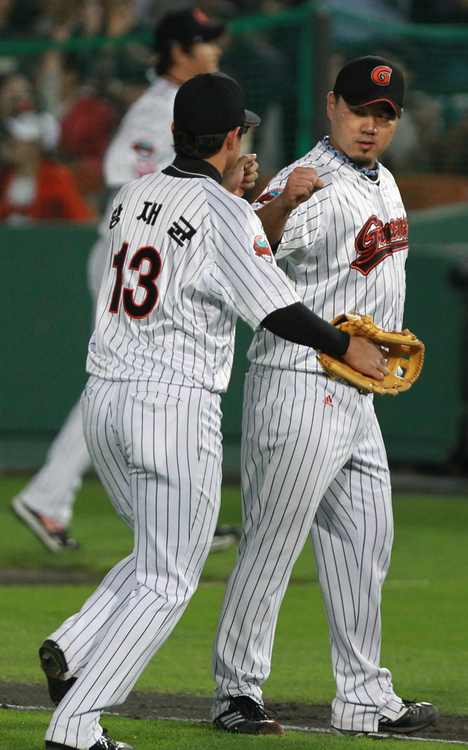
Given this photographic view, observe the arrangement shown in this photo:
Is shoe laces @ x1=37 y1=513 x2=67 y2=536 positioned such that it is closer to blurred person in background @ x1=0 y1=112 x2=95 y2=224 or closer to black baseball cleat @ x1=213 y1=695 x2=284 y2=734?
black baseball cleat @ x1=213 y1=695 x2=284 y2=734

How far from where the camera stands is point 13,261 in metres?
9.92

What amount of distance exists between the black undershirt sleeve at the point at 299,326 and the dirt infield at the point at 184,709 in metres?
1.36

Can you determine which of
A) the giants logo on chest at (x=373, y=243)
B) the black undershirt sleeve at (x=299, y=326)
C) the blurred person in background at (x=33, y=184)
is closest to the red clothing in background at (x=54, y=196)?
the blurred person in background at (x=33, y=184)

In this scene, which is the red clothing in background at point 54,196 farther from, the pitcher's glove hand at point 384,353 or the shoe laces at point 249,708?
the shoe laces at point 249,708

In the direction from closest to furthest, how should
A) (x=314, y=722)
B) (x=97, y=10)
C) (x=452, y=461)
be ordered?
(x=314, y=722), (x=452, y=461), (x=97, y=10)

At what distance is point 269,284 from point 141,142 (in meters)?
3.84

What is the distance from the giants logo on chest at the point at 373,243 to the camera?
3.72 meters

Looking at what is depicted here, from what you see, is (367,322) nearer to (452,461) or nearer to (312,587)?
(312,587)

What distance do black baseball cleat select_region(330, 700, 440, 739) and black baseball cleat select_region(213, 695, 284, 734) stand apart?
0.78 ft

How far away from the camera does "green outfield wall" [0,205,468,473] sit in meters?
9.42

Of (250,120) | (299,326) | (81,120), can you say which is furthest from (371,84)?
(81,120)

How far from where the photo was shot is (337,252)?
12.1ft

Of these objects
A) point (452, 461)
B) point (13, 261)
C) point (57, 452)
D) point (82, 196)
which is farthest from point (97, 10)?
point (57, 452)

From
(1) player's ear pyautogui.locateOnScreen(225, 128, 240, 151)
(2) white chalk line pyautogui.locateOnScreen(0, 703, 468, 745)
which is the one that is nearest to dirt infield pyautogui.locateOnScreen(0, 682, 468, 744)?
(2) white chalk line pyautogui.locateOnScreen(0, 703, 468, 745)
